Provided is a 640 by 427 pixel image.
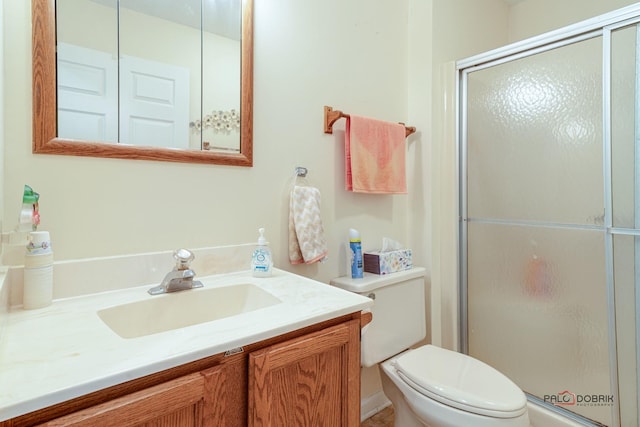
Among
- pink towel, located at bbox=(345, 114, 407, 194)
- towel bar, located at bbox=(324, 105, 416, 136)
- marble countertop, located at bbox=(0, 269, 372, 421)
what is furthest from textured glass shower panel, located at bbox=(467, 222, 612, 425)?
marble countertop, located at bbox=(0, 269, 372, 421)

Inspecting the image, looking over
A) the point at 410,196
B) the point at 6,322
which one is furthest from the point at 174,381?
the point at 410,196

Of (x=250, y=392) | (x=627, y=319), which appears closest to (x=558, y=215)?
(x=627, y=319)

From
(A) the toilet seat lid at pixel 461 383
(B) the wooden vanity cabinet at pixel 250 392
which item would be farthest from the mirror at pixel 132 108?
(A) the toilet seat lid at pixel 461 383

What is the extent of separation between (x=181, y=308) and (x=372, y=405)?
3.89ft

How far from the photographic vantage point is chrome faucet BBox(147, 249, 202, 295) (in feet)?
3.15

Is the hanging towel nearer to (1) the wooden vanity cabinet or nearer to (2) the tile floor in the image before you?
(1) the wooden vanity cabinet

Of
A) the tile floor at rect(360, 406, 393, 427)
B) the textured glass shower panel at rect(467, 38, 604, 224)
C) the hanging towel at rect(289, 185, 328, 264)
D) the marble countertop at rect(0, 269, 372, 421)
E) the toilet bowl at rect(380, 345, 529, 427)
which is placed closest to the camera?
the marble countertop at rect(0, 269, 372, 421)

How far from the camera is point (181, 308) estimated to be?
3.17ft

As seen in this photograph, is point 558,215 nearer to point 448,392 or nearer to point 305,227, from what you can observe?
point 448,392

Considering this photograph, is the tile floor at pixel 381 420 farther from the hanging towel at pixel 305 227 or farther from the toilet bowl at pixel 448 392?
the hanging towel at pixel 305 227

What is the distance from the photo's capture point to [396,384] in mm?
1309

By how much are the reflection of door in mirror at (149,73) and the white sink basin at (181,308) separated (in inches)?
18.5

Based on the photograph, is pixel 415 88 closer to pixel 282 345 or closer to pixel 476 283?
pixel 476 283

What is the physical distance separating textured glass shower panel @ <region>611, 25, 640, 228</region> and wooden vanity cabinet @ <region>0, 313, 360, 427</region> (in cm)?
120
